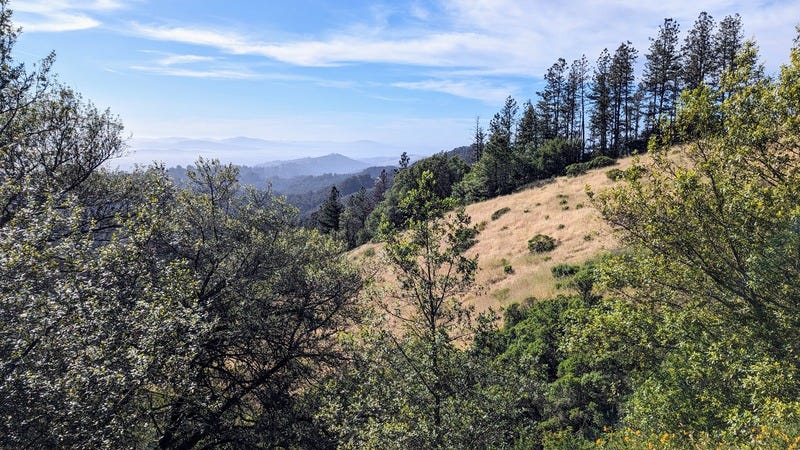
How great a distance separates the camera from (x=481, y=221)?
45.8m

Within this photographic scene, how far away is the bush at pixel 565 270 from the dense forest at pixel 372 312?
9605 millimetres

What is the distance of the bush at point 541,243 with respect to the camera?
31641 mm

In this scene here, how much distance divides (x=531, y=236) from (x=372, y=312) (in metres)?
29.7

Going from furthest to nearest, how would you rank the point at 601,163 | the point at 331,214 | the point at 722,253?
the point at 331,214, the point at 601,163, the point at 722,253

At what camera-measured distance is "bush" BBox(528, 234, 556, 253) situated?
31.6 meters

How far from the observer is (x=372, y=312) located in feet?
28.7

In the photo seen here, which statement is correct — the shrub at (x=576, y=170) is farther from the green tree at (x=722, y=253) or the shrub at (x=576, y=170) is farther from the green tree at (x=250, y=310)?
the green tree at (x=250, y=310)

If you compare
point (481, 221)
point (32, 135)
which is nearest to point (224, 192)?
point (32, 135)

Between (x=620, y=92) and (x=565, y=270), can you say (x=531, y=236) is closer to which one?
(x=565, y=270)

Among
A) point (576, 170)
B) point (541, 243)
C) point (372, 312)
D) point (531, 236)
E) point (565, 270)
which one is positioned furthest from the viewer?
point (576, 170)

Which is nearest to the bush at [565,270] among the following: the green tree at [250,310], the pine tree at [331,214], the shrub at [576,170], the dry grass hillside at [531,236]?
the dry grass hillside at [531,236]

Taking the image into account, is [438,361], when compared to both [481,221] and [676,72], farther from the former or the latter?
[676,72]

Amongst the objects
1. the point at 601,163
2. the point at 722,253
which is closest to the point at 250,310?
the point at 722,253

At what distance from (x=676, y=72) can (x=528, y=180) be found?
84.0ft
